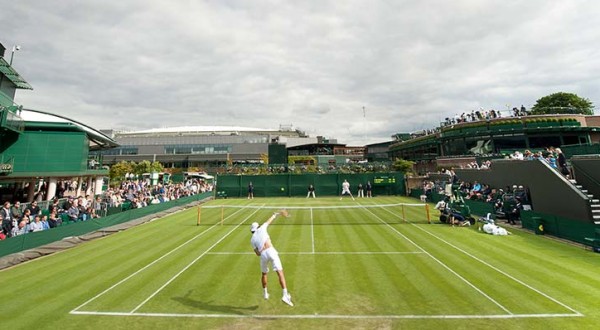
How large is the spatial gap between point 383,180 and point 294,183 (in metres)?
12.9

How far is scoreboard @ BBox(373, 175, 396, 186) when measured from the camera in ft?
132

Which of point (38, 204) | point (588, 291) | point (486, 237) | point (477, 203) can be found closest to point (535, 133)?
point (477, 203)

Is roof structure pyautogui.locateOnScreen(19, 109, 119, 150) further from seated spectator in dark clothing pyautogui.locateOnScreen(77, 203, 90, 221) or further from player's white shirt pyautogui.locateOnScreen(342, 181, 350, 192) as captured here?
player's white shirt pyautogui.locateOnScreen(342, 181, 350, 192)

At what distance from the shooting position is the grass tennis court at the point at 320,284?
7.44 m

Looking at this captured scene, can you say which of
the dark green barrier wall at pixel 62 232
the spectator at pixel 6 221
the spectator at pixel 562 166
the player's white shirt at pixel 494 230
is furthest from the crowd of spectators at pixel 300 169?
the spectator at pixel 6 221

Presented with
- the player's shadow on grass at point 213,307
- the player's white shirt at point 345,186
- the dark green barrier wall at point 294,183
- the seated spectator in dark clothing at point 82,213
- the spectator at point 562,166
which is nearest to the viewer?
the player's shadow on grass at point 213,307

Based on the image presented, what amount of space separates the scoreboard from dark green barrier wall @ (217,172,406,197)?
A: 14 centimetres

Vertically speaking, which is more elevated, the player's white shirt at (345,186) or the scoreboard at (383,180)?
the scoreboard at (383,180)

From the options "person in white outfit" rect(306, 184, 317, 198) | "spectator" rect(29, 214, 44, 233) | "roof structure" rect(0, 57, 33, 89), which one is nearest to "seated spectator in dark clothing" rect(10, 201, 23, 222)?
"spectator" rect(29, 214, 44, 233)

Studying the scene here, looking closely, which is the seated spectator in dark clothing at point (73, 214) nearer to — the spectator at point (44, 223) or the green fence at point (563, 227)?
the spectator at point (44, 223)

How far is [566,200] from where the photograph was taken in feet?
55.8

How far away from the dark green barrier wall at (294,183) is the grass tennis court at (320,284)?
23.6 meters

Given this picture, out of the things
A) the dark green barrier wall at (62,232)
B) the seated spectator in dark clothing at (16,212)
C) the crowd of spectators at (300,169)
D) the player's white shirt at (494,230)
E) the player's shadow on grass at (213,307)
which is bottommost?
the player's shadow on grass at (213,307)

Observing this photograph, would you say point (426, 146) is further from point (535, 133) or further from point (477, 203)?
point (477, 203)
